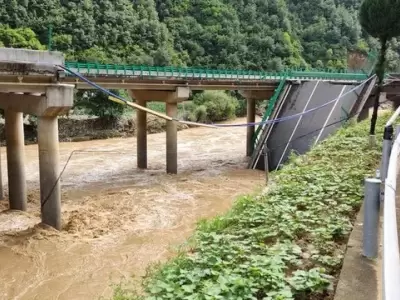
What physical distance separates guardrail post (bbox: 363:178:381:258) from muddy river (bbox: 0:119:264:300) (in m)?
4.58

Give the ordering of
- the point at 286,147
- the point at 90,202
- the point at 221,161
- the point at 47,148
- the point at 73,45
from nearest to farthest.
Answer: the point at 47,148 < the point at 90,202 < the point at 286,147 < the point at 221,161 < the point at 73,45

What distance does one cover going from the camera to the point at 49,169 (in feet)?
42.1

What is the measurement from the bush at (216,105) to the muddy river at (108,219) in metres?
16.3

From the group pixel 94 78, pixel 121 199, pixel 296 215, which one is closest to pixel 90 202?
pixel 121 199

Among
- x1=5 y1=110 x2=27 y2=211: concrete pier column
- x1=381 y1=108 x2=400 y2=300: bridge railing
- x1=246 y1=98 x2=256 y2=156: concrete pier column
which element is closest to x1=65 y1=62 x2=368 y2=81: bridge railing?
x1=246 y1=98 x2=256 y2=156: concrete pier column

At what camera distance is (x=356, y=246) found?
4.04 m

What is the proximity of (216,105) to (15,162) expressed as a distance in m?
30.8

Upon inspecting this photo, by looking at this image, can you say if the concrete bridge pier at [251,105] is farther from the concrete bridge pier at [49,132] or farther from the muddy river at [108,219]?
the concrete bridge pier at [49,132]

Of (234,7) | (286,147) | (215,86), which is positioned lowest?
(286,147)

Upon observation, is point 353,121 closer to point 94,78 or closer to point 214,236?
point 94,78

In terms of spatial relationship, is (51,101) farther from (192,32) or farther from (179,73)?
(192,32)

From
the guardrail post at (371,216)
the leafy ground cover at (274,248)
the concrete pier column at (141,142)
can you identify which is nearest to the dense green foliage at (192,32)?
the concrete pier column at (141,142)

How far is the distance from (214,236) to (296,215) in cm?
117

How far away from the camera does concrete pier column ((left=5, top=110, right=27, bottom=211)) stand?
15.0m
